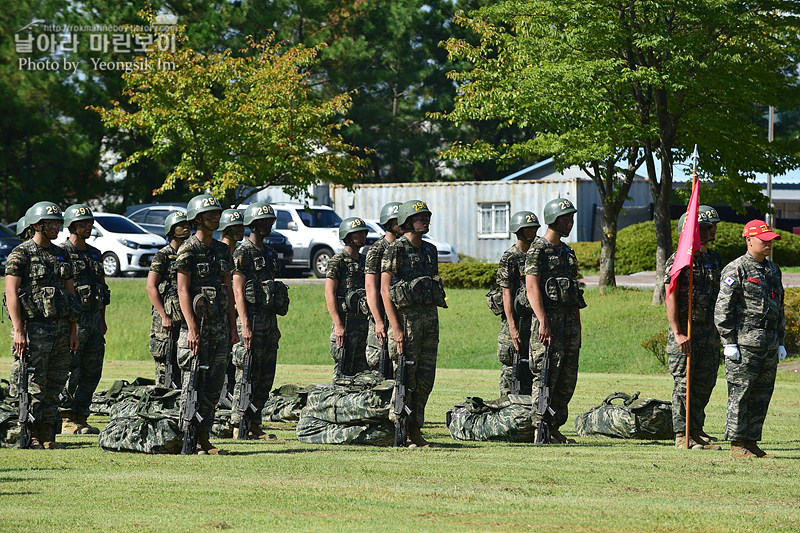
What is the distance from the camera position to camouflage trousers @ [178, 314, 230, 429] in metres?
9.88

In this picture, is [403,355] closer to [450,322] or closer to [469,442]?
[469,442]

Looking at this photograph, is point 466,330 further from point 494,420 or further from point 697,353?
point 697,353

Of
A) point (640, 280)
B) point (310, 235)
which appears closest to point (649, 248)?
point (640, 280)

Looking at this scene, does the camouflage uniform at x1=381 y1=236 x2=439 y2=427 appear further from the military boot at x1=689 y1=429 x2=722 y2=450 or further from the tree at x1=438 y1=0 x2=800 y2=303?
the tree at x1=438 y1=0 x2=800 y2=303

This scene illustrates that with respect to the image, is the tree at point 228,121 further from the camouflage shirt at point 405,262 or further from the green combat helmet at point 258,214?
the camouflage shirt at point 405,262

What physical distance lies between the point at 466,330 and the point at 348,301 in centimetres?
1160

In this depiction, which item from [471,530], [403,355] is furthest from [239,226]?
[471,530]

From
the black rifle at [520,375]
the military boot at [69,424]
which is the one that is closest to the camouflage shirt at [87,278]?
the military boot at [69,424]

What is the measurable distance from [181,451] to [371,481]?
2234 millimetres

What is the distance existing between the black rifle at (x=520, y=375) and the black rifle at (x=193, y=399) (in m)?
3.72

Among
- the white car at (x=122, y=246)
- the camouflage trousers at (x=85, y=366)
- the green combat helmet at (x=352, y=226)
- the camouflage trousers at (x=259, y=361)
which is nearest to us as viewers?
the camouflage trousers at (x=259, y=361)

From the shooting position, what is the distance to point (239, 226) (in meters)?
11.5

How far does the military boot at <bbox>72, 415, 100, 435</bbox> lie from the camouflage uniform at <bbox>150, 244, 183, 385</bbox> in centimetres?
99

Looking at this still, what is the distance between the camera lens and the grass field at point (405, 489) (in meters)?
6.98
